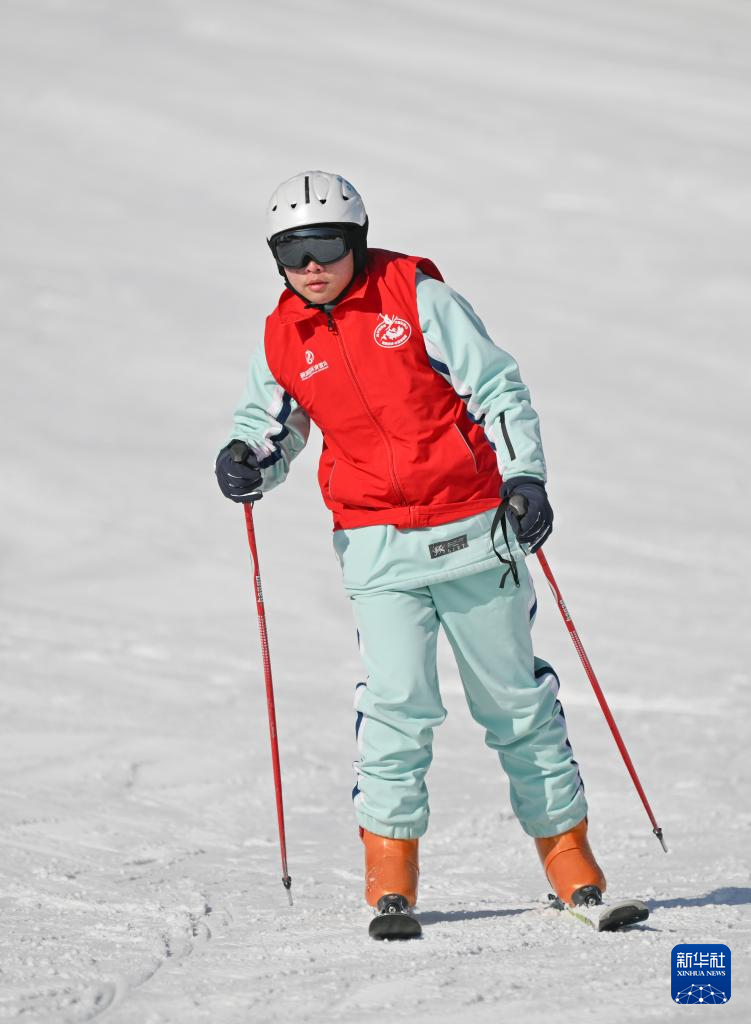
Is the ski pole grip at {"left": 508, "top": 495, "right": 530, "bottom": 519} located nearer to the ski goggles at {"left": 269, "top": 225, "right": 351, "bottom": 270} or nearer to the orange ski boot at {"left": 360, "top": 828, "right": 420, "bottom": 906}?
the ski goggles at {"left": 269, "top": 225, "right": 351, "bottom": 270}

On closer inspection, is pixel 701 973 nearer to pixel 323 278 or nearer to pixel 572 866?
pixel 572 866

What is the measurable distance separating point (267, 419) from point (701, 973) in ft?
6.22

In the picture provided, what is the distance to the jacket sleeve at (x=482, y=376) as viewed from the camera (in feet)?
11.8

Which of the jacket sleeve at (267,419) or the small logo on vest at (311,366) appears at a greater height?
the small logo on vest at (311,366)

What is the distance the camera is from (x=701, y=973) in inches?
117

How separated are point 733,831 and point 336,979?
2.77m

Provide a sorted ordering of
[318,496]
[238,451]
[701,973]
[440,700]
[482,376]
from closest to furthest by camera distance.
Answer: [701,973]
[482,376]
[440,700]
[238,451]
[318,496]

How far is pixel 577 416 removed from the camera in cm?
1472

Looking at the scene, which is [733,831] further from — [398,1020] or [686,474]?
[686,474]

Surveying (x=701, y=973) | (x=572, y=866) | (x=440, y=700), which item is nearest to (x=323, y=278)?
(x=440, y=700)

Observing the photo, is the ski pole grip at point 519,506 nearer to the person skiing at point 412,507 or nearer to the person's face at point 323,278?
the person skiing at point 412,507

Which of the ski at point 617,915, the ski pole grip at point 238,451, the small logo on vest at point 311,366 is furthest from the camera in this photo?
the ski pole grip at point 238,451

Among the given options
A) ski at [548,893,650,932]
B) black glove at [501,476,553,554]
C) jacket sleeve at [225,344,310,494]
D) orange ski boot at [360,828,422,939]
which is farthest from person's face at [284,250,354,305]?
ski at [548,893,650,932]

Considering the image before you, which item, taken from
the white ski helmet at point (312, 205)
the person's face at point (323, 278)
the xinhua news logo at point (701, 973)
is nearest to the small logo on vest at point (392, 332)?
the person's face at point (323, 278)
